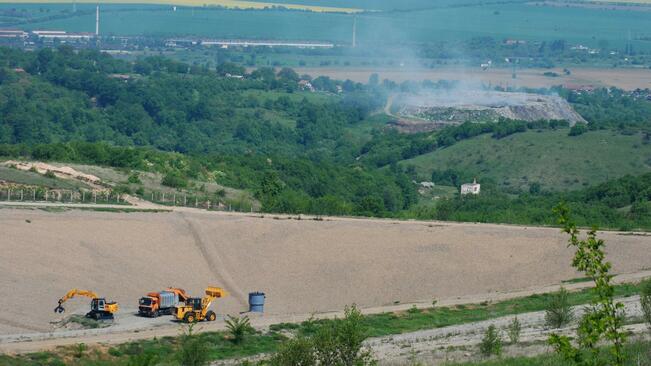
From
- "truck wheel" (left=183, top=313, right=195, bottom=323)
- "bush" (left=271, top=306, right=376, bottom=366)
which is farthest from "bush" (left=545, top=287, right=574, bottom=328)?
"bush" (left=271, top=306, right=376, bottom=366)

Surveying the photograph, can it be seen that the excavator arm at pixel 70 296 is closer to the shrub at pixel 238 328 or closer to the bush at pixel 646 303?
the shrub at pixel 238 328

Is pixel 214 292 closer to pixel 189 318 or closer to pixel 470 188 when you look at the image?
pixel 189 318

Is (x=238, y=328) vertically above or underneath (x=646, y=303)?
underneath

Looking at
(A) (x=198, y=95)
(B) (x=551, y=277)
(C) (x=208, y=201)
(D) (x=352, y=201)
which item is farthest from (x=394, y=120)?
(B) (x=551, y=277)

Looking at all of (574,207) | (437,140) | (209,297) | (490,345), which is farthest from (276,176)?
(490,345)

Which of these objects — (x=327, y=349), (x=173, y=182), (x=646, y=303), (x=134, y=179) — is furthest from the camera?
(x=173, y=182)

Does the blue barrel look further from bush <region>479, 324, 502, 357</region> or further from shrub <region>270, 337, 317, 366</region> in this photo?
shrub <region>270, 337, 317, 366</region>
